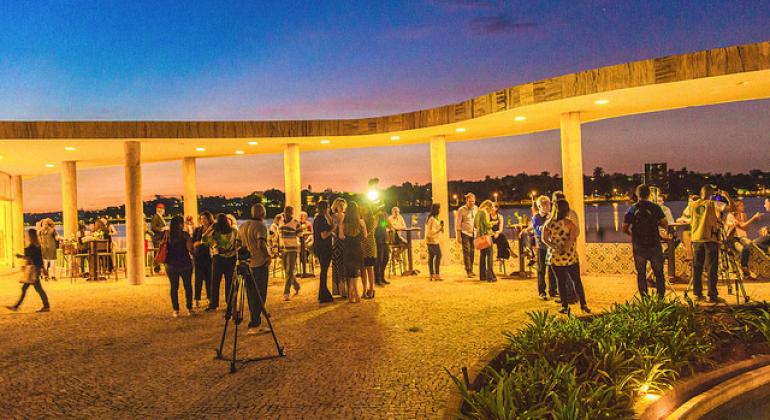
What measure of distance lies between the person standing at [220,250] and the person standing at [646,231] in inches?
226

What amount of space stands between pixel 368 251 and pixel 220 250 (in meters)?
2.44

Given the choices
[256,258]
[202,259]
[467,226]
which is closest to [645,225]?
[467,226]

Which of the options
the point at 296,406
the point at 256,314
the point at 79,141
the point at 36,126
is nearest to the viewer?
the point at 296,406

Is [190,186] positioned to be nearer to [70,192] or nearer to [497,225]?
[70,192]

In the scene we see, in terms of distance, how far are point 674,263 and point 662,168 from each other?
1.95 meters

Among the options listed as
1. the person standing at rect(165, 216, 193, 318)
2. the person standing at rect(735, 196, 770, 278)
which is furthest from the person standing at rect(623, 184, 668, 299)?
the person standing at rect(165, 216, 193, 318)

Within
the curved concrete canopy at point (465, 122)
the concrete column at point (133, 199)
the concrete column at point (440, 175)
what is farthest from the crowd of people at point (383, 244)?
the concrete column at point (440, 175)

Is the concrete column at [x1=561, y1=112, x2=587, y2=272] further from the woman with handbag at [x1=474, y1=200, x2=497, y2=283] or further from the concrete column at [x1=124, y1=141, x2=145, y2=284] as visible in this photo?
the concrete column at [x1=124, y1=141, x2=145, y2=284]

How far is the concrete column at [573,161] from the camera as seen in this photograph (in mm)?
12062

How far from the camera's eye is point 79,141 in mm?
14016

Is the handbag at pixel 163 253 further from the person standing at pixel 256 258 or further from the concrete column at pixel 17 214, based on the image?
the concrete column at pixel 17 214

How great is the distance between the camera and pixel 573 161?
40.0ft

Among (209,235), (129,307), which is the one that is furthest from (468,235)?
(129,307)

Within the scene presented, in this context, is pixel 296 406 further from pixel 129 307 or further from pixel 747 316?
pixel 129 307
